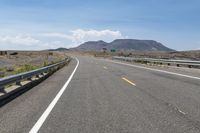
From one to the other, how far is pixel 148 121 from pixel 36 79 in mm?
11093

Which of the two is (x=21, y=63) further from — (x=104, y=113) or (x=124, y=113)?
(x=124, y=113)

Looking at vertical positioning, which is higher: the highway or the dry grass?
the highway

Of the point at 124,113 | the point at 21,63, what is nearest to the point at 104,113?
the point at 124,113

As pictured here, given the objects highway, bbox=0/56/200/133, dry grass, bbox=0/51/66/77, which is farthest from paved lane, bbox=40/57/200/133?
dry grass, bbox=0/51/66/77

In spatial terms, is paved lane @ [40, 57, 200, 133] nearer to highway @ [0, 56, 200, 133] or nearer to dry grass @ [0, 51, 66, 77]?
highway @ [0, 56, 200, 133]

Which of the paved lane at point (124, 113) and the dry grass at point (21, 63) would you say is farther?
the dry grass at point (21, 63)

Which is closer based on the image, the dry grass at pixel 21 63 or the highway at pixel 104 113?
the highway at pixel 104 113

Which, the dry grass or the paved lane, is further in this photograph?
the dry grass

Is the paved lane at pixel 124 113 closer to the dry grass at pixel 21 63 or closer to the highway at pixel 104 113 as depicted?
the highway at pixel 104 113

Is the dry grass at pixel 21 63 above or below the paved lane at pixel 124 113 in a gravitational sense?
below

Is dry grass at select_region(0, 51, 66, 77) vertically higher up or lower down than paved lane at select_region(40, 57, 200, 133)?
lower down

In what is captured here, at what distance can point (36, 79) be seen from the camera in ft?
56.3

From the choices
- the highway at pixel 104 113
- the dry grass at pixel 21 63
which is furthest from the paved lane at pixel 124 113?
the dry grass at pixel 21 63

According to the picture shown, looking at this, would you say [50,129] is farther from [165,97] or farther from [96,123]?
[165,97]
